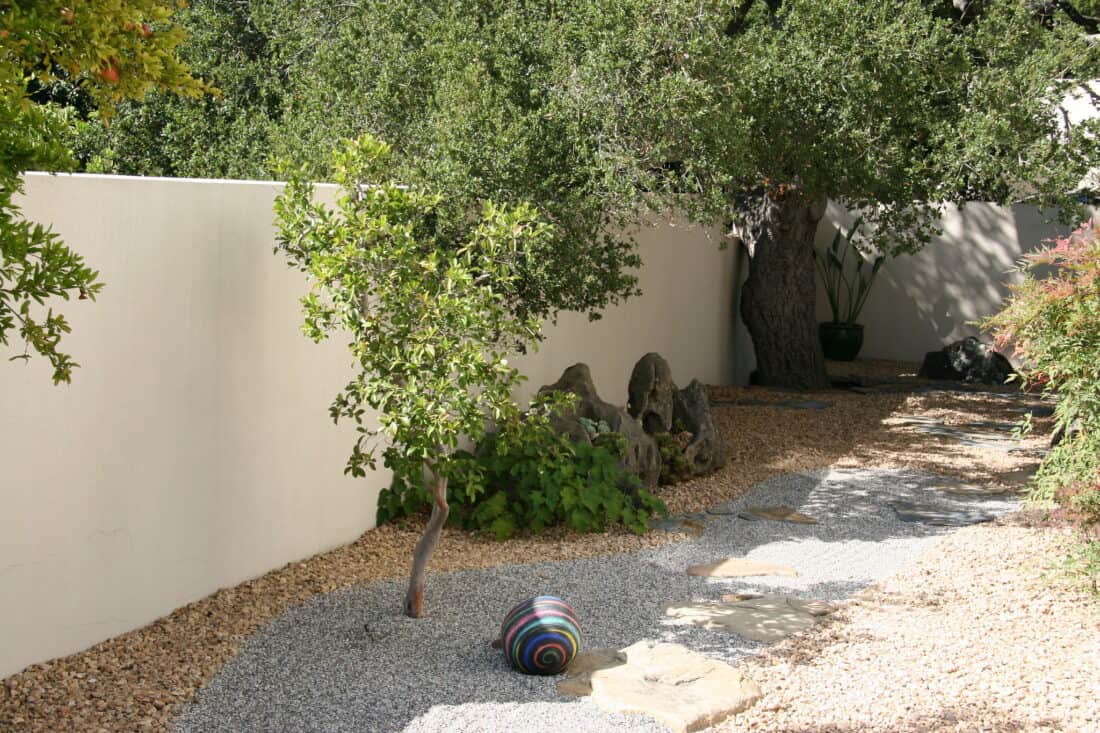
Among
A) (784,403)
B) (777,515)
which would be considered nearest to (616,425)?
(777,515)

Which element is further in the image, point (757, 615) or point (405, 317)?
point (757, 615)

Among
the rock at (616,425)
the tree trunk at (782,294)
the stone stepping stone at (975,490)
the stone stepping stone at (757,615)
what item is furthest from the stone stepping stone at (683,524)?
Result: the tree trunk at (782,294)

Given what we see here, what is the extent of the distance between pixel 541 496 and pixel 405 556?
0.85 m

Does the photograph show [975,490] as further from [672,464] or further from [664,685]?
[664,685]

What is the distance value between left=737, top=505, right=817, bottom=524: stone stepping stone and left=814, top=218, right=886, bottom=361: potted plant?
7016 millimetres

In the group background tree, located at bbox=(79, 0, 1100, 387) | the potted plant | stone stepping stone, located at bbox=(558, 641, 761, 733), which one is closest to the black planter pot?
the potted plant

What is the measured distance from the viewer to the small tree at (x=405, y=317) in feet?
13.4

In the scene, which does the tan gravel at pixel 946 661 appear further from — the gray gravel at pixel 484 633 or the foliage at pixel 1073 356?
the foliage at pixel 1073 356

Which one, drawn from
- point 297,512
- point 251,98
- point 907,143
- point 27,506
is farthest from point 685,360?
point 27,506

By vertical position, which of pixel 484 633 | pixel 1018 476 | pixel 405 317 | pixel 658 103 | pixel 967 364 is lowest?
pixel 484 633

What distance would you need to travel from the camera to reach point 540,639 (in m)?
3.82

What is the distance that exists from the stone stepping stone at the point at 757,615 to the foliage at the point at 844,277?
29.6 ft

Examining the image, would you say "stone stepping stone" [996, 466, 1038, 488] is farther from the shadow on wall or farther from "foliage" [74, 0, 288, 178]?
"foliage" [74, 0, 288, 178]

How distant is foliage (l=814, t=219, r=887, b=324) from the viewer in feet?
43.7
